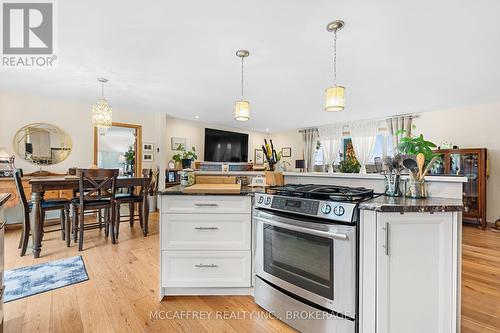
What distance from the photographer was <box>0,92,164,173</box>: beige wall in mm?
3826

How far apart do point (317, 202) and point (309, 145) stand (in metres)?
5.88

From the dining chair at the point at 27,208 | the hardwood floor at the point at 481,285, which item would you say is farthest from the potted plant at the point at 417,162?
the dining chair at the point at 27,208

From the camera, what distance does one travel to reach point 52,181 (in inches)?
107

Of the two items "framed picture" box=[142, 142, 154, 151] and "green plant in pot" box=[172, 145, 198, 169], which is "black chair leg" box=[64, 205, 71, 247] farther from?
"green plant in pot" box=[172, 145, 198, 169]

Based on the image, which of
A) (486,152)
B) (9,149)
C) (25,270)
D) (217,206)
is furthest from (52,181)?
(486,152)

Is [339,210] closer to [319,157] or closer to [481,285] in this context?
[481,285]

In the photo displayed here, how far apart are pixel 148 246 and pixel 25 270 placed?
1.11m

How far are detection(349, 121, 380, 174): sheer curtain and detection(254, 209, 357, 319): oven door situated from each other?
4939 mm

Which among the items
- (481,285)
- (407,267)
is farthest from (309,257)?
(481,285)

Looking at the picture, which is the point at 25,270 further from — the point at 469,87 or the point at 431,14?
the point at 469,87

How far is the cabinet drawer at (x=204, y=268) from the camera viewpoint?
5.76 feet

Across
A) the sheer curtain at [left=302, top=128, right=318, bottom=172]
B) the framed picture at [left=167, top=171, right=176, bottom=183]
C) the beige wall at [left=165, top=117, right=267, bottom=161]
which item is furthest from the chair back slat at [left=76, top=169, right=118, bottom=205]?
the sheer curtain at [left=302, top=128, right=318, bottom=172]

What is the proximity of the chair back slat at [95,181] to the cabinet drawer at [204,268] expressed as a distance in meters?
1.65

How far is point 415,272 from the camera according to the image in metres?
1.23
